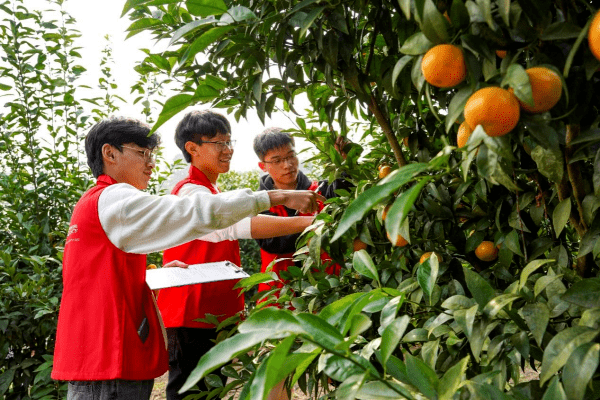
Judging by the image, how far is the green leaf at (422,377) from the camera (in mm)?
669

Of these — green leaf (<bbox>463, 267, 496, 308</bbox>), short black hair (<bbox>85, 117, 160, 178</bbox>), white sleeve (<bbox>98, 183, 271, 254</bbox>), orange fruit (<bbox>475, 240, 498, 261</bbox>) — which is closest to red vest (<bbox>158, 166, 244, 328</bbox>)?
short black hair (<bbox>85, 117, 160, 178</bbox>)

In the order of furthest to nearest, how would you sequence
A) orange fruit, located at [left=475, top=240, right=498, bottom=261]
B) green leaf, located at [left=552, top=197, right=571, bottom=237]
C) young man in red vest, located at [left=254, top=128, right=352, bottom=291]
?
young man in red vest, located at [left=254, top=128, right=352, bottom=291] < orange fruit, located at [left=475, top=240, right=498, bottom=261] < green leaf, located at [left=552, top=197, right=571, bottom=237]

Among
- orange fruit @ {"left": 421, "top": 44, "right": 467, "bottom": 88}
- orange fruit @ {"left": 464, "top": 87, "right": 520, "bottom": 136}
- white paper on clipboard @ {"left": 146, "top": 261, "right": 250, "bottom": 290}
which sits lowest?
white paper on clipboard @ {"left": 146, "top": 261, "right": 250, "bottom": 290}

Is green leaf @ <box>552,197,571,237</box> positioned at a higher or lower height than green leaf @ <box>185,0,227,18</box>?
lower

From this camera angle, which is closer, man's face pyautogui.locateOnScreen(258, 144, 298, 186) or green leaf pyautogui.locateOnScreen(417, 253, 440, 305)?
green leaf pyautogui.locateOnScreen(417, 253, 440, 305)

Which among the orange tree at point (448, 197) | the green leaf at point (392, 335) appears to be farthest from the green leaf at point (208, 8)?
the green leaf at point (392, 335)

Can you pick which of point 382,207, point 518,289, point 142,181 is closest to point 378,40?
point 382,207

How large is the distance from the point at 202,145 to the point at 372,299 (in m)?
1.77

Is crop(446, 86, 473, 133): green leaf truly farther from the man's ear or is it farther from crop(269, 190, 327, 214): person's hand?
the man's ear

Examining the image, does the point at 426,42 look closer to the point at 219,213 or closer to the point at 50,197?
the point at 219,213

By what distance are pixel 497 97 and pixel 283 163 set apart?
2084mm

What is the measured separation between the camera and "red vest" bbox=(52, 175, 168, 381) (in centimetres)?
162

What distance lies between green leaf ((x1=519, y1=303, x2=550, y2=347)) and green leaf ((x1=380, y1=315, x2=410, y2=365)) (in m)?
0.19

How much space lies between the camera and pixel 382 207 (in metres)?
1.09
